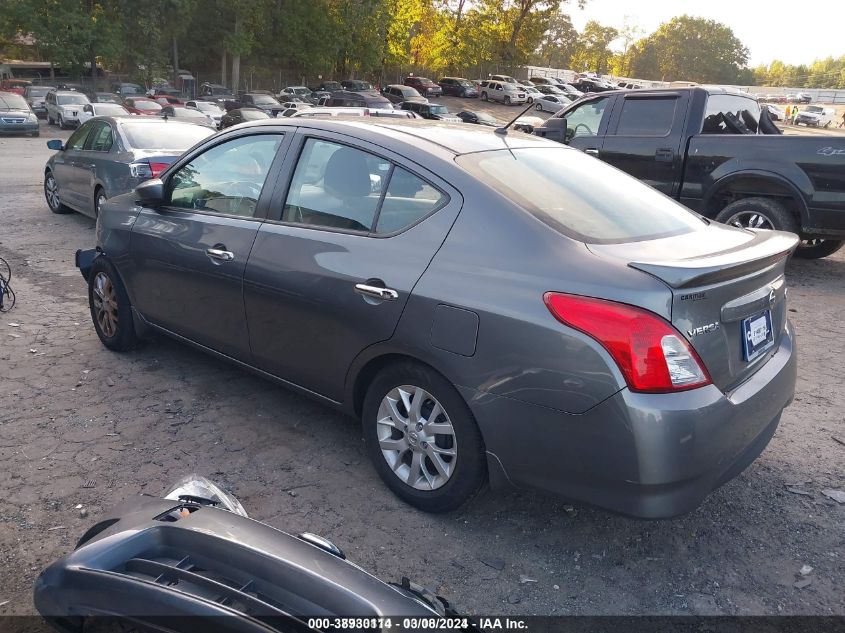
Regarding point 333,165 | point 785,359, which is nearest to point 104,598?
point 333,165

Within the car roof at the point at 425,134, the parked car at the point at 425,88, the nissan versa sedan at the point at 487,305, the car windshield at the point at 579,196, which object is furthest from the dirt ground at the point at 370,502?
the parked car at the point at 425,88

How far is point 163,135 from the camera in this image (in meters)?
9.15

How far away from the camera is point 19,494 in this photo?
11.0 feet

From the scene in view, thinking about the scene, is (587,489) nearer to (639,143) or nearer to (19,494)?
(19,494)

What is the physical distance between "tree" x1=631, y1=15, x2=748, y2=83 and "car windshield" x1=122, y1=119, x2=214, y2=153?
4165 inches

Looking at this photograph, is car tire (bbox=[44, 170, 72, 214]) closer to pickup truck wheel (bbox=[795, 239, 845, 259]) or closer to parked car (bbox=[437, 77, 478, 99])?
pickup truck wheel (bbox=[795, 239, 845, 259])

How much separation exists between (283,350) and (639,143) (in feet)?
19.5

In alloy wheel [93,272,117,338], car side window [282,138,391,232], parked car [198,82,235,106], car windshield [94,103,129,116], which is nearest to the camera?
car side window [282,138,391,232]

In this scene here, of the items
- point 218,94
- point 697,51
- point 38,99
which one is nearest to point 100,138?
point 38,99

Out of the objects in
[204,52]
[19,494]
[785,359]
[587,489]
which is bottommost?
[19,494]

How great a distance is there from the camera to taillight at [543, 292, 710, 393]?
2.48 m

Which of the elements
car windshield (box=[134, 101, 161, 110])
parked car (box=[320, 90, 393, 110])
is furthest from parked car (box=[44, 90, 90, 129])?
parked car (box=[320, 90, 393, 110])

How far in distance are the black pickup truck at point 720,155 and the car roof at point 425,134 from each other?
4.21 m

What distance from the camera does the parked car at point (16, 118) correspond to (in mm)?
26078
